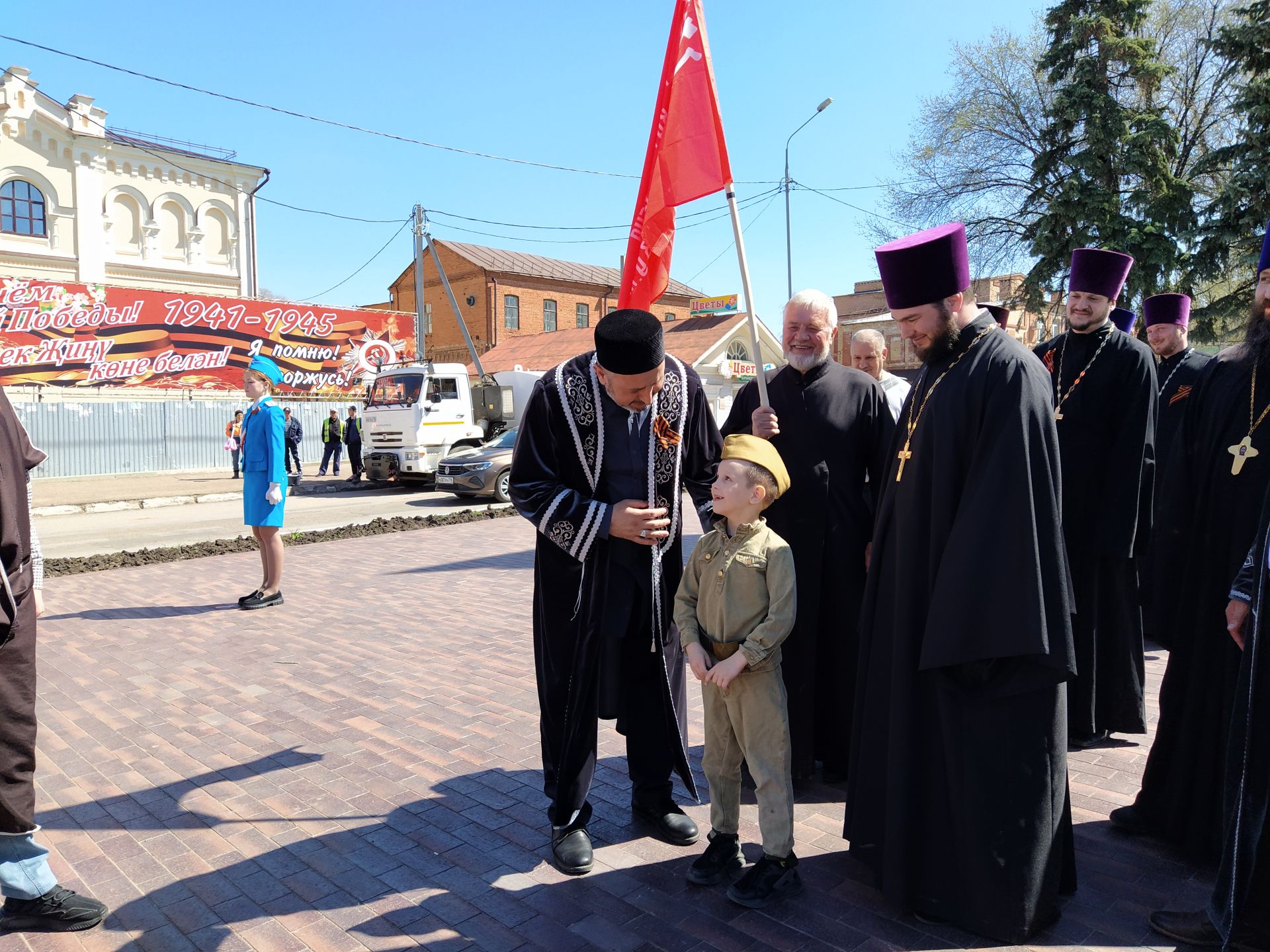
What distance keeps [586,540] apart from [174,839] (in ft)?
6.74

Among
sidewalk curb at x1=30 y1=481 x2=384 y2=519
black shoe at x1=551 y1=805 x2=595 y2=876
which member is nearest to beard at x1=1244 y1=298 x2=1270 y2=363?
Result: black shoe at x1=551 y1=805 x2=595 y2=876

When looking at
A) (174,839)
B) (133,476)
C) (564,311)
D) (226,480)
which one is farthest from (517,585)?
(564,311)

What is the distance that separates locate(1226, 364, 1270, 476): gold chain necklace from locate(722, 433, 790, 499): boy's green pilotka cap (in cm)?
164

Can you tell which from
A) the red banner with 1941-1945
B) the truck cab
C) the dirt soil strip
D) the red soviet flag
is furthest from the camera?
the red banner with 1941-1945

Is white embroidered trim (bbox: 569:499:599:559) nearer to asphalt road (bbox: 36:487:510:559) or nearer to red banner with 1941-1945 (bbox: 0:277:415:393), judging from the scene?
asphalt road (bbox: 36:487:510:559)

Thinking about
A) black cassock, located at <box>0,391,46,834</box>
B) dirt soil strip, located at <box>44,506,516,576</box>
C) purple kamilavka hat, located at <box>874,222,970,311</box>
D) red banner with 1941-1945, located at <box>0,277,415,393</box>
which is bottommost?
dirt soil strip, located at <box>44,506,516,576</box>

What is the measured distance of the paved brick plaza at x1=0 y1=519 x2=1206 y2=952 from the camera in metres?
2.75

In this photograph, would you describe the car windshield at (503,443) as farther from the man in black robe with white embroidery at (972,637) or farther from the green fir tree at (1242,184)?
the man in black robe with white embroidery at (972,637)

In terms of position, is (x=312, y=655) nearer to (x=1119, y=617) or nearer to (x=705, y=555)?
(x=705, y=555)

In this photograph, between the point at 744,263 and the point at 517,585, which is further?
the point at 517,585

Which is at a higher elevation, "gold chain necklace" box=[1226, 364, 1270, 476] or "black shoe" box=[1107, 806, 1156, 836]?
"gold chain necklace" box=[1226, 364, 1270, 476]

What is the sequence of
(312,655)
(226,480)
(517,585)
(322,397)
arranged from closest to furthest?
1. (312,655)
2. (517,585)
3. (226,480)
4. (322,397)

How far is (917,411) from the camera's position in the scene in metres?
2.91

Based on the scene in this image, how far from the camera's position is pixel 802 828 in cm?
341
